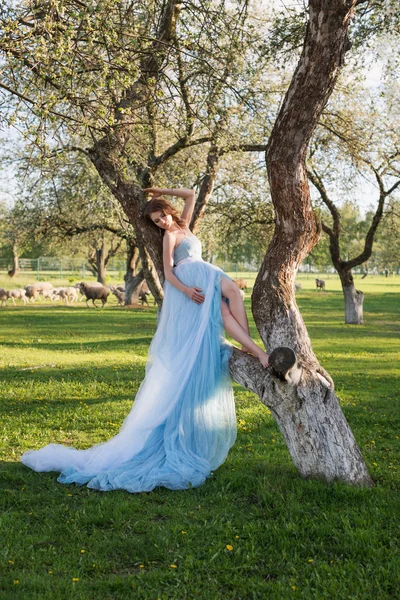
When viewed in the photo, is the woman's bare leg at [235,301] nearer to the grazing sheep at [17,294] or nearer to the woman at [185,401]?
the woman at [185,401]

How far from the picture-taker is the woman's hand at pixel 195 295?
6.80 metres

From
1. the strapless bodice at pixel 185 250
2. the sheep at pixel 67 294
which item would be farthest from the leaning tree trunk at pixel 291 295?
the sheep at pixel 67 294

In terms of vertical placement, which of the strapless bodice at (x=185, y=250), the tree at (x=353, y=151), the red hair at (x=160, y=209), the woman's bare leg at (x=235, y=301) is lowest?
the woman's bare leg at (x=235, y=301)

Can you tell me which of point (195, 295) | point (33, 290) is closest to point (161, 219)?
point (195, 295)

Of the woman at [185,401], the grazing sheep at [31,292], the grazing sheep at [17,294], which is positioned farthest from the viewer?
the grazing sheep at [31,292]

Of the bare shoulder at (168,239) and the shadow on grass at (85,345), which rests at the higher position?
the bare shoulder at (168,239)

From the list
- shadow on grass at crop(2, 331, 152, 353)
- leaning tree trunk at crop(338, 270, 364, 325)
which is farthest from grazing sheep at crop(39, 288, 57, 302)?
shadow on grass at crop(2, 331, 152, 353)

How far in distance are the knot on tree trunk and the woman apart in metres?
0.68

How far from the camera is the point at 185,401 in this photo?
6.82m

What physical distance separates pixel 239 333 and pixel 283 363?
3.17 feet

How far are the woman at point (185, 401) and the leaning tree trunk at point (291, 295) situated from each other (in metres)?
0.45

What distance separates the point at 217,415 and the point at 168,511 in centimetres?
148

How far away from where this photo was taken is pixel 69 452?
685 centimetres

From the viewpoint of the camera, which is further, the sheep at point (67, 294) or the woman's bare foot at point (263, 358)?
the sheep at point (67, 294)
